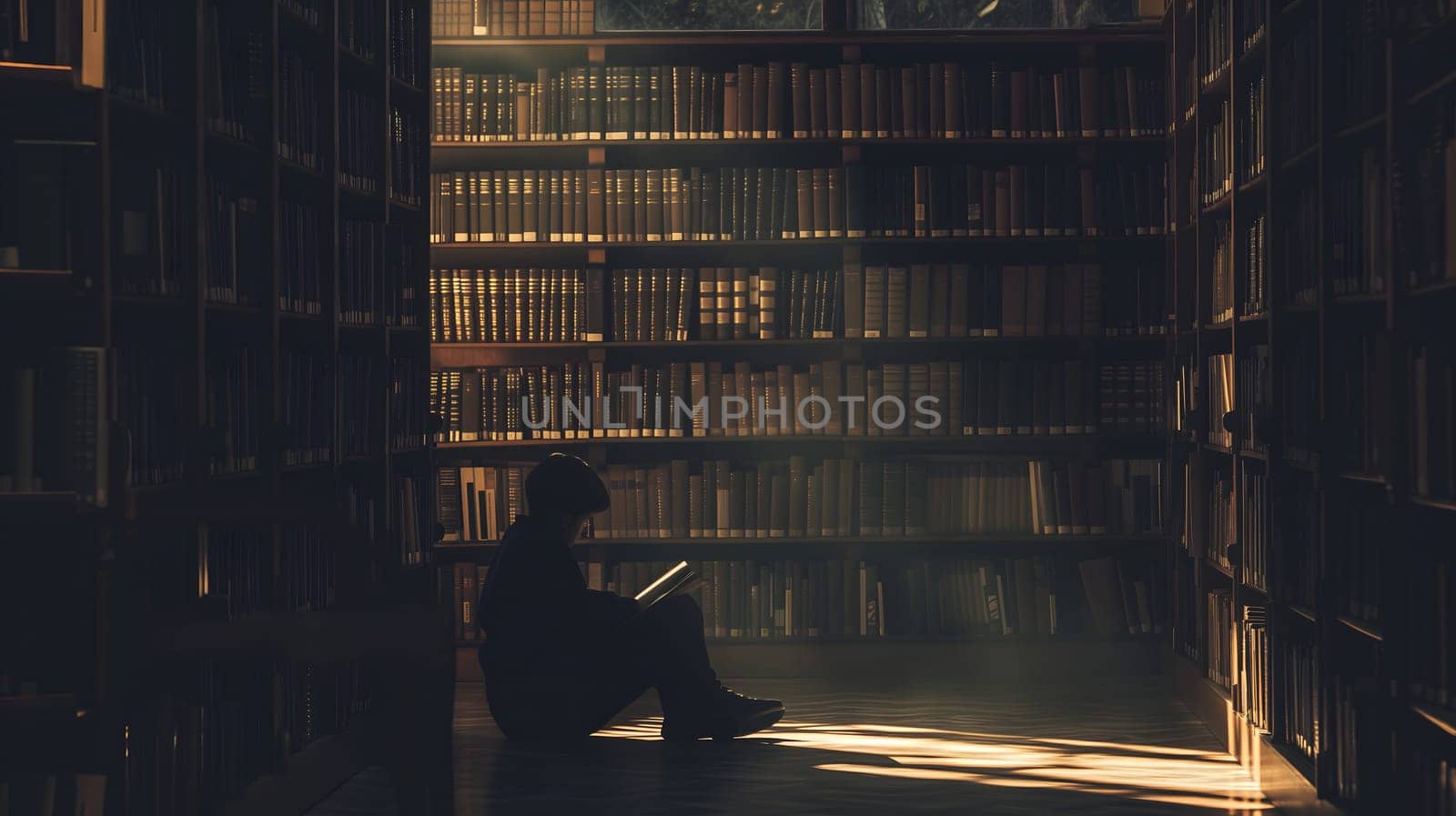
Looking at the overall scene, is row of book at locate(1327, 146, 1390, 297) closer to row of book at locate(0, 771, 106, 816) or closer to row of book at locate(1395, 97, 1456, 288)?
row of book at locate(1395, 97, 1456, 288)

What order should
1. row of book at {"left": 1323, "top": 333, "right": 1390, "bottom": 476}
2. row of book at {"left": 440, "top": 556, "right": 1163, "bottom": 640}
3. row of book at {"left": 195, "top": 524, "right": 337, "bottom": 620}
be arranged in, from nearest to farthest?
row of book at {"left": 1323, "top": 333, "right": 1390, "bottom": 476} → row of book at {"left": 195, "top": 524, "right": 337, "bottom": 620} → row of book at {"left": 440, "top": 556, "right": 1163, "bottom": 640}

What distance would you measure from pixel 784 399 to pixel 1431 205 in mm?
2946

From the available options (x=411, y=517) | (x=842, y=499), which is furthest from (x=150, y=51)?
(x=842, y=499)

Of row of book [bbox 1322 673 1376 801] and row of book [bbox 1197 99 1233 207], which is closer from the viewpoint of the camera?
row of book [bbox 1322 673 1376 801]

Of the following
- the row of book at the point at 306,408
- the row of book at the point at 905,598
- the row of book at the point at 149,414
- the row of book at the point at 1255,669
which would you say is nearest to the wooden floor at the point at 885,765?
the row of book at the point at 1255,669

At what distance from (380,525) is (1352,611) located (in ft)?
8.38

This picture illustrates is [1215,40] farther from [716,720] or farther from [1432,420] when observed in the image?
[716,720]

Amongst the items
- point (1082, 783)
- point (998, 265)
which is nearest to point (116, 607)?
point (1082, 783)

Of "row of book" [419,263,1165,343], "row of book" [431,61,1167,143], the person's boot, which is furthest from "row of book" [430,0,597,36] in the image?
the person's boot

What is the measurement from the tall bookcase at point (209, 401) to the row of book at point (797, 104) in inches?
38.7

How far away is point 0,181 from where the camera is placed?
2816mm

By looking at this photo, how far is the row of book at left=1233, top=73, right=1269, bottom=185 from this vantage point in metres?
4.03

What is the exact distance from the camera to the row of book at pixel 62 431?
9.21 feet

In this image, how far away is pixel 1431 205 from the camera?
2812 millimetres
